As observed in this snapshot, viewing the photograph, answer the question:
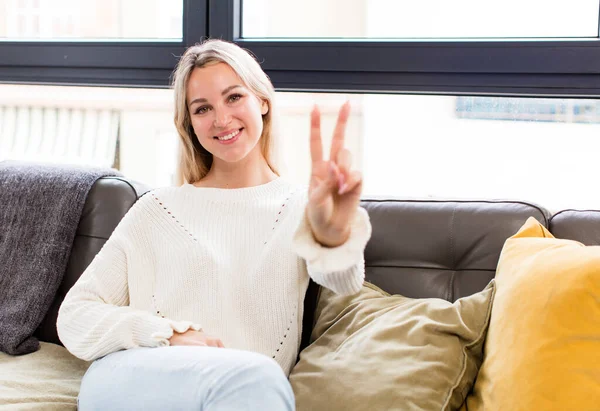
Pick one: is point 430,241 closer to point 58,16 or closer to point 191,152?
point 191,152

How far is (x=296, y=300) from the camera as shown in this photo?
1750 millimetres

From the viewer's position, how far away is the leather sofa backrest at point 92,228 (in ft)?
6.95

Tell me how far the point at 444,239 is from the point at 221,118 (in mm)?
612

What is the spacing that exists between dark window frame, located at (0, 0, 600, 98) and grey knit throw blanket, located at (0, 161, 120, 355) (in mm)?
510

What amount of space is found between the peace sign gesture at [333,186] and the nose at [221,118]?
0.47 metres

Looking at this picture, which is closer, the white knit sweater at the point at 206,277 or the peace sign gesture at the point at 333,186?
the peace sign gesture at the point at 333,186

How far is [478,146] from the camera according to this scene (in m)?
2.42

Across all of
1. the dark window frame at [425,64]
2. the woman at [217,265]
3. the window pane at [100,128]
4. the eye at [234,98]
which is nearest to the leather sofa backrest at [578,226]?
the dark window frame at [425,64]

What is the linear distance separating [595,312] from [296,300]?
2.14 ft

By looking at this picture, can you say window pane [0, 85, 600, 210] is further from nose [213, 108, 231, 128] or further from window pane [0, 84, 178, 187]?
nose [213, 108, 231, 128]

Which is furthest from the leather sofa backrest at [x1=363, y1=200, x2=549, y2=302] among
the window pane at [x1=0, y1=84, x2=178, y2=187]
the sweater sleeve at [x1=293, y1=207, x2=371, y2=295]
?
the window pane at [x1=0, y1=84, x2=178, y2=187]

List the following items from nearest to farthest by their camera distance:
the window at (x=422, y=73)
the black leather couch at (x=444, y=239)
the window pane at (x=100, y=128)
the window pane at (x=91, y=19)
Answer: the black leather couch at (x=444, y=239) < the window at (x=422, y=73) < the window pane at (x=91, y=19) < the window pane at (x=100, y=128)

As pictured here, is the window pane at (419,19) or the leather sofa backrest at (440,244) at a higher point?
the window pane at (419,19)

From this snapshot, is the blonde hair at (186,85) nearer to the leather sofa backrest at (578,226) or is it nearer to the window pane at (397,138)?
the window pane at (397,138)
